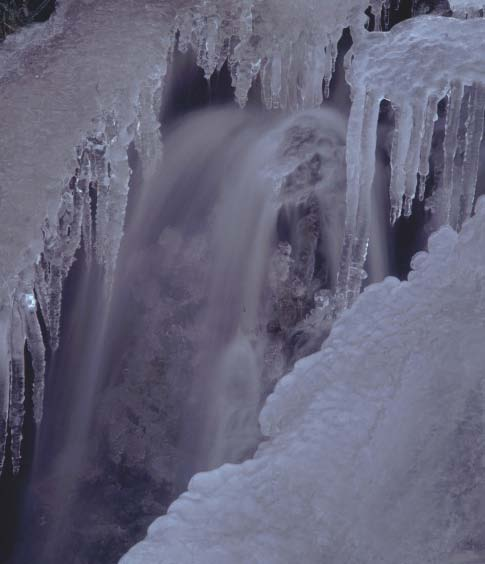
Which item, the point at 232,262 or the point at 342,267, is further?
the point at 232,262

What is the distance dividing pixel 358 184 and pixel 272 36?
28.4 inches

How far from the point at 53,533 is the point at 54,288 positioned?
57.2 inches

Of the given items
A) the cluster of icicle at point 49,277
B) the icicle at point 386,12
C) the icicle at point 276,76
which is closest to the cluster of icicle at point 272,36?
the icicle at point 276,76

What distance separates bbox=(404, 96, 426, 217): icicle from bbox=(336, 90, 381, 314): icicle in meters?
0.12

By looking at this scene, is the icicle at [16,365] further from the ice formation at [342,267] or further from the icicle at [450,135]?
the icicle at [450,135]

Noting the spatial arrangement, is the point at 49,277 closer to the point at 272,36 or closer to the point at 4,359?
the point at 4,359

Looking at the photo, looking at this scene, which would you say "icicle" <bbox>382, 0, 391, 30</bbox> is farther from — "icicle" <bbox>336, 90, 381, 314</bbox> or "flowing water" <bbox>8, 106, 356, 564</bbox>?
"icicle" <bbox>336, 90, 381, 314</bbox>

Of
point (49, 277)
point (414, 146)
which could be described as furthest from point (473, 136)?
point (49, 277)

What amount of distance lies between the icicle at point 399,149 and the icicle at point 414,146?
14 mm

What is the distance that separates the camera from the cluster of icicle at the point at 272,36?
2729 millimetres

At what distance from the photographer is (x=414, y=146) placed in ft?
7.89

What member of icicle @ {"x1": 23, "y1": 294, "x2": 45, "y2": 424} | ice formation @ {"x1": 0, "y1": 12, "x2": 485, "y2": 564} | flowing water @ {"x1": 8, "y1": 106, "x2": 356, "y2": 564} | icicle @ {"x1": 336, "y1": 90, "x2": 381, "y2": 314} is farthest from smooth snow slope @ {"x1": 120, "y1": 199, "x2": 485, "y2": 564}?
flowing water @ {"x1": 8, "y1": 106, "x2": 356, "y2": 564}

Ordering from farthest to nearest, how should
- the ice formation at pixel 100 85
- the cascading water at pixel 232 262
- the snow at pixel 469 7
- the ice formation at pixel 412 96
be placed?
the cascading water at pixel 232 262 < the snow at pixel 469 7 < the ice formation at pixel 100 85 < the ice formation at pixel 412 96

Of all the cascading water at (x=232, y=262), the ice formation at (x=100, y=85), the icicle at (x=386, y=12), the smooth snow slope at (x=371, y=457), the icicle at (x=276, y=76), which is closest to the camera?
the smooth snow slope at (x=371, y=457)
